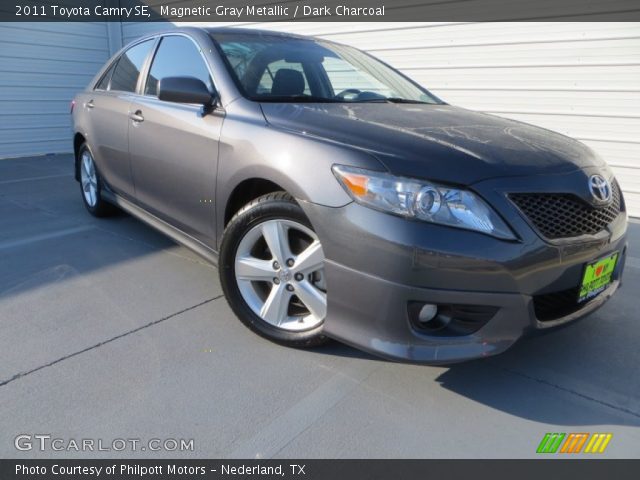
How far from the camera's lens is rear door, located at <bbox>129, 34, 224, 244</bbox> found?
8.75 ft

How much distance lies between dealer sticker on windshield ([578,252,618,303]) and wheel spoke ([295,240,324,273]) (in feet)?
3.49

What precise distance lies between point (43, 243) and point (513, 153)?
11.3 ft

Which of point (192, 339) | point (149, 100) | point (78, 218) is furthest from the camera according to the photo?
point (78, 218)

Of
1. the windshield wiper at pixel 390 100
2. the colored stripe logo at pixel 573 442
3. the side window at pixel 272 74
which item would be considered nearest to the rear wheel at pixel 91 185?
the side window at pixel 272 74

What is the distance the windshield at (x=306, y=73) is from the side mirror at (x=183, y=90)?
0.66 ft

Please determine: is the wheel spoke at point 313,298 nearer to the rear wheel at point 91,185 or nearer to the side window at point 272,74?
the side window at point 272,74

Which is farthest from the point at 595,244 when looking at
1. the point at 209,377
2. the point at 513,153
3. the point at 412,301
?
the point at 209,377

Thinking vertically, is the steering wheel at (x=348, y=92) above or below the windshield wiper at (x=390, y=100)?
above

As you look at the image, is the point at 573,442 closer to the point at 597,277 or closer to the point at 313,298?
the point at 597,277

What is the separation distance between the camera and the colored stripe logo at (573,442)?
1.85 meters

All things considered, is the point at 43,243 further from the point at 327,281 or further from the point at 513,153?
the point at 513,153

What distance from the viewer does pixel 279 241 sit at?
2309 millimetres

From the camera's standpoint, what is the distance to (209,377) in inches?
86.7

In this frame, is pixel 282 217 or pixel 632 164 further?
pixel 632 164
